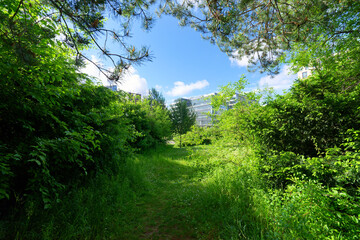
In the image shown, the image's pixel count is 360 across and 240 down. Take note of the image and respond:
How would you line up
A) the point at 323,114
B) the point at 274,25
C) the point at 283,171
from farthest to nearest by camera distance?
the point at 274,25, the point at 323,114, the point at 283,171

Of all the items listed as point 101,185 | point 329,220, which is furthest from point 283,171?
point 101,185

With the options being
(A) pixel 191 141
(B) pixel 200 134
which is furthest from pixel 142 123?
(B) pixel 200 134

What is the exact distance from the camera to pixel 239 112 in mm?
5125

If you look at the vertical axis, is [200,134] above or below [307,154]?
above

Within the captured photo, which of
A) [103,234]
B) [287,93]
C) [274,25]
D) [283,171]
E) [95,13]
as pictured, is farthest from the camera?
[274,25]

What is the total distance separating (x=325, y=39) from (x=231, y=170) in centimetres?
472

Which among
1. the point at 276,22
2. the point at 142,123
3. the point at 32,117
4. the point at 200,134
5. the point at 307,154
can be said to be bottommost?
the point at 307,154

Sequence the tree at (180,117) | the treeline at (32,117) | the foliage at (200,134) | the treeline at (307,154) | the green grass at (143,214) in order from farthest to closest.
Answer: the tree at (180,117) < the foliage at (200,134) < the green grass at (143,214) < the treeline at (307,154) < the treeline at (32,117)

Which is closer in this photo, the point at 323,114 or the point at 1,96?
the point at 1,96

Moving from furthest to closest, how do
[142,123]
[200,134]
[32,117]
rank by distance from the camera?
[142,123], [200,134], [32,117]

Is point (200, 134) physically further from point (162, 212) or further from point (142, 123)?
point (142, 123)

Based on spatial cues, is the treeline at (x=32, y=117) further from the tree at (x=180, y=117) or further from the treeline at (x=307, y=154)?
the tree at (x=180, y=117)

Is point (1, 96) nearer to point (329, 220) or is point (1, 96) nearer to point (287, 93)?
point (329, 220)

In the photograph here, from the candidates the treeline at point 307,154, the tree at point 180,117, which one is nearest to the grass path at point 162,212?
the treeline at point 307,154
